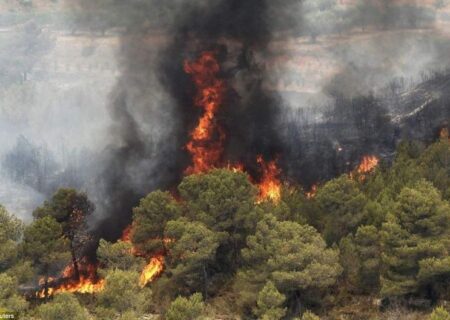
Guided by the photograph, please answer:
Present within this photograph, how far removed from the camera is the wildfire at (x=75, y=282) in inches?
2249

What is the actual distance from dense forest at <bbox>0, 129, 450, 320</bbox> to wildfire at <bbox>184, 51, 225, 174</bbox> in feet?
84.8

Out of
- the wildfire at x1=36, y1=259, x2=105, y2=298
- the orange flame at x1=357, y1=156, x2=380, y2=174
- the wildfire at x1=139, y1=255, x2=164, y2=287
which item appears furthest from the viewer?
the orange flame at x1=357, y1=156, x2=380, y2=174

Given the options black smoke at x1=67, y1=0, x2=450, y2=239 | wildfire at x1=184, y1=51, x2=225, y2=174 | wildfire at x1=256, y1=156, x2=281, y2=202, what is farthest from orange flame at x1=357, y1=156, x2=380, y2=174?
wildfire at x1=184, y1=51, x2=225, y2=174

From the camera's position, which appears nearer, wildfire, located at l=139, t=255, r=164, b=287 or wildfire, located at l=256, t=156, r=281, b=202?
wildfire, located at l=139, t=255, r=164, b=287

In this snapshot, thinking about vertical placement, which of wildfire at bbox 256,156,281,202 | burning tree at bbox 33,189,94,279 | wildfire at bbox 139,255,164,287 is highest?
burning tree at bbox 33,189,94,279

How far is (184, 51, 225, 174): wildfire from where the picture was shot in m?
79.8

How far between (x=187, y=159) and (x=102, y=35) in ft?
69.5

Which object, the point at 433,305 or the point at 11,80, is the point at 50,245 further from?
the point at 11,80

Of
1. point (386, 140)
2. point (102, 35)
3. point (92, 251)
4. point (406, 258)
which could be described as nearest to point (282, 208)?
point (406, 258)

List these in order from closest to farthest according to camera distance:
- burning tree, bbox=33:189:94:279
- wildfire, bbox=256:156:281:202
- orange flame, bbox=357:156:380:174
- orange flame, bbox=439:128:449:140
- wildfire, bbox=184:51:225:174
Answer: burning tree, bbox=33:189:94:279 → orange flame, bbox=439:128:449:140 → wildfire, bbox=256:156:281:202 → wildfire, bbox=184:51:225:174 → orange flame, bbox=357:156:380:174

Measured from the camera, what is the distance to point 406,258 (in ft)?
133

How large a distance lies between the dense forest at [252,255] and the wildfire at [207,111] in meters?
25.9

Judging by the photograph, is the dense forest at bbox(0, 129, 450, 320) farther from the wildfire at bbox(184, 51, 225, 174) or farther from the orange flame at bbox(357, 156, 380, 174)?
the wildfire at bbox(184, 51, 225, 174)

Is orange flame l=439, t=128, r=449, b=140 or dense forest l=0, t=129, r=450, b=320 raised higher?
dense forest l=0, t=129, r=450, b=320
